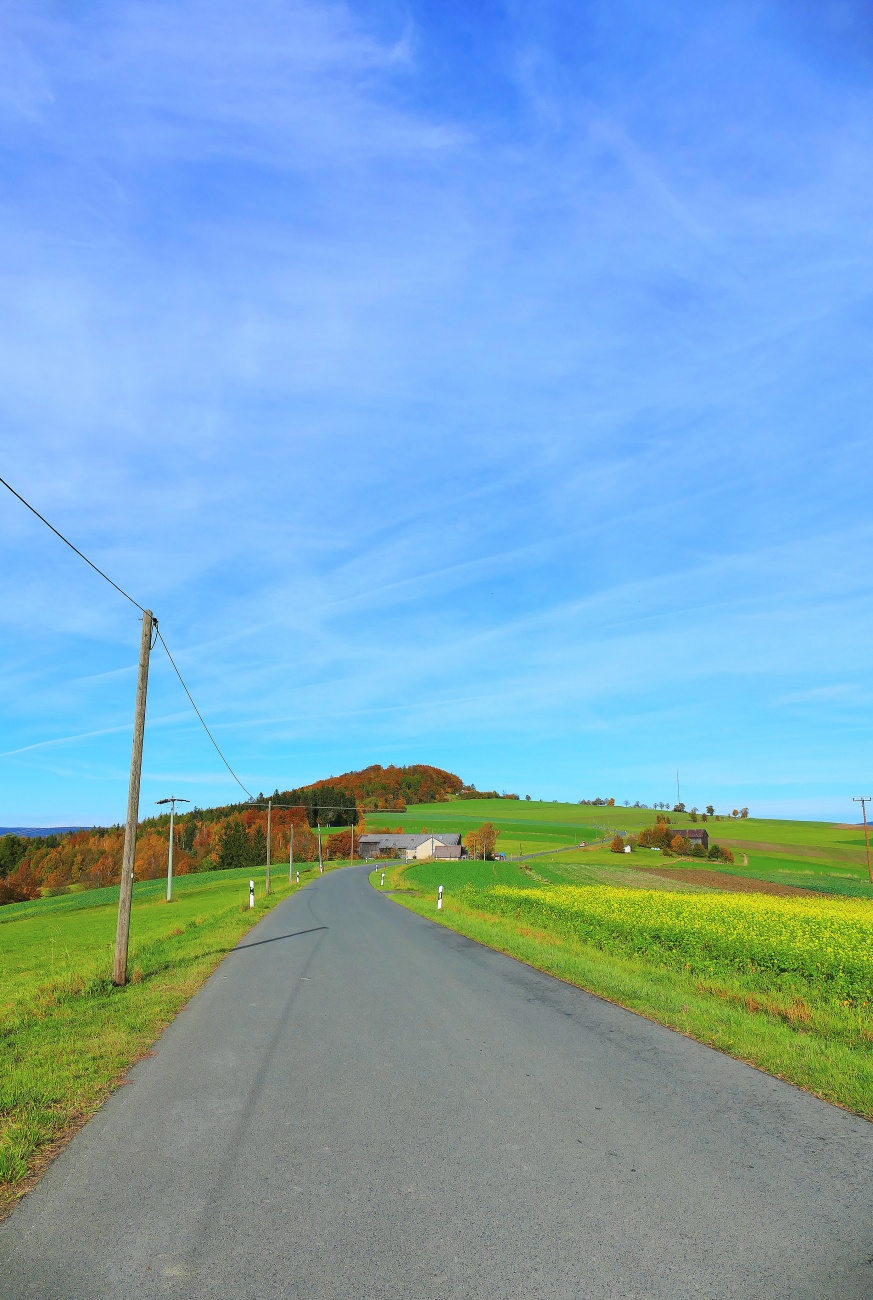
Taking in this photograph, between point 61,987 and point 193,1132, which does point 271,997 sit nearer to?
point 61,987

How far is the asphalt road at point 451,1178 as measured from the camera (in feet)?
13.4

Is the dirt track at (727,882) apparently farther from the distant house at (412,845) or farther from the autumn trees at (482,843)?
the distant house at (412,845)

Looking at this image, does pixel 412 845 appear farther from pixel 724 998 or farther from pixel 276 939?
pixel 724 998

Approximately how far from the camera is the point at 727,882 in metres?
64.9

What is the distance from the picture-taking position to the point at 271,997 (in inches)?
508

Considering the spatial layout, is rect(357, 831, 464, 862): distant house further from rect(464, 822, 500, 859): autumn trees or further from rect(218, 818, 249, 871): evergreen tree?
rect(218, 818, 249, 871): evergreen tree

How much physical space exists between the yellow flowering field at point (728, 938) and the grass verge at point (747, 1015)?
1.68 feet

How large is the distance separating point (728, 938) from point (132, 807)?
42.8 ft

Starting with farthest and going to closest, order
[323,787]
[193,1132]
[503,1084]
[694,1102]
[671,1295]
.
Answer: [323,787] < [503,1084] < [694,1102] < [193,1132] < [671,1295]

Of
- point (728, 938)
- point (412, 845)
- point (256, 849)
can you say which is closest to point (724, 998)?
point (728, 938)

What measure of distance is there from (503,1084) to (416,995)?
17.8 feet

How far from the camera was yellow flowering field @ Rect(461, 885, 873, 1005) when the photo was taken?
1352 centimetres

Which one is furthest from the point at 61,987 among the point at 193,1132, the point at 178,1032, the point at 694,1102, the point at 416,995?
the point at 694,1102

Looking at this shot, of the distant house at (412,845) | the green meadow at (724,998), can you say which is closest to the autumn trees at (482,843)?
the distant house at (412,845)
